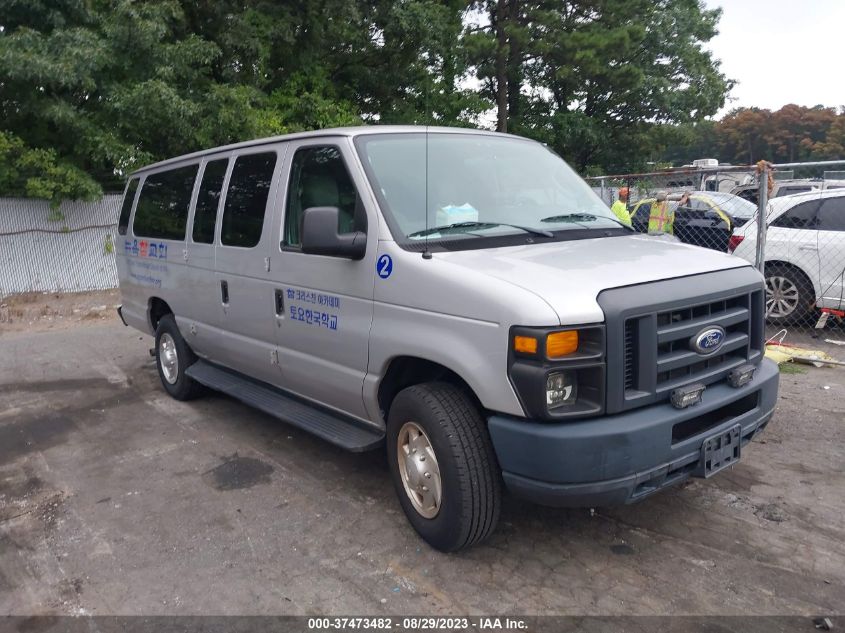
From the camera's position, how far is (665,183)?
10141mm

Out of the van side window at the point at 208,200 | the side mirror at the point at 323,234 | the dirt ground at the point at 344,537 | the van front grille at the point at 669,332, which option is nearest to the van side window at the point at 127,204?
the van side window at the point at 208,200

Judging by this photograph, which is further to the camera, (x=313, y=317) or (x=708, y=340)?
(x=313, y=317)

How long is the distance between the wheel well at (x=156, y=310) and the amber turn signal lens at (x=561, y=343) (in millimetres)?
4687

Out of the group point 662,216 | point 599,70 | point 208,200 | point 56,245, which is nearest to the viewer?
point 208,200

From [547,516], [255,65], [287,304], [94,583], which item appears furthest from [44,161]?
[547,516]

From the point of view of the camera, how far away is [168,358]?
6.45 m

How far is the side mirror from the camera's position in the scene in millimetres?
3551

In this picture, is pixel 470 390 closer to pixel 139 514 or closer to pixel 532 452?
pixel 532 452

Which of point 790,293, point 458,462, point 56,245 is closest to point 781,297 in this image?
point 790,293

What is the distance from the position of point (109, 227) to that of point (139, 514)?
11346 mm

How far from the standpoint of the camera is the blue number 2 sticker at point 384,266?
3580 mm

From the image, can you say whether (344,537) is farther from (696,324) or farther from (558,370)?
(696,324)

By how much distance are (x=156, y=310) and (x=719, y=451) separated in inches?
210

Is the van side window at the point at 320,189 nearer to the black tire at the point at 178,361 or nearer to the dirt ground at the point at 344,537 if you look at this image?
the dirt ground at the point at 344,537
